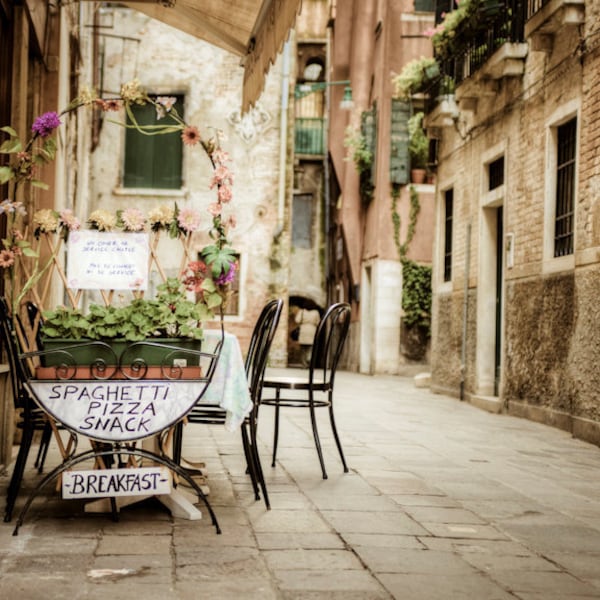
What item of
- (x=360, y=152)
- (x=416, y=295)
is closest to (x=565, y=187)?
(x=416, y=295)

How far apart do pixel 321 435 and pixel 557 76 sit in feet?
14.9

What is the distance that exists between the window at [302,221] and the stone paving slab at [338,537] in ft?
75.1

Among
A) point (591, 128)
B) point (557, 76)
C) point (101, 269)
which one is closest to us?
point (101, 269)

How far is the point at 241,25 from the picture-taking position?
254 inches

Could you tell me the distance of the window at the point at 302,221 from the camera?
29250mm

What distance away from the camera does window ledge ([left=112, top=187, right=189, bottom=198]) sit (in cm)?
1947

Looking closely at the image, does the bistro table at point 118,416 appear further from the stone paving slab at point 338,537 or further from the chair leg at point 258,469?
the chair leg at point 258,469

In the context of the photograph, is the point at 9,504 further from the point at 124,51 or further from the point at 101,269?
the point at 124,51

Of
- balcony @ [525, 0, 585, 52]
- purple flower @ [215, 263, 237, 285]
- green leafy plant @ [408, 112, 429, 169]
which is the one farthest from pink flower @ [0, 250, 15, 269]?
green leafy plant @ [408, 112, 429, 169]

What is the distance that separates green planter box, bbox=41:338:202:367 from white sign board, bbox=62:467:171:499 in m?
0.42

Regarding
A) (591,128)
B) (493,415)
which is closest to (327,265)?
(493,415)

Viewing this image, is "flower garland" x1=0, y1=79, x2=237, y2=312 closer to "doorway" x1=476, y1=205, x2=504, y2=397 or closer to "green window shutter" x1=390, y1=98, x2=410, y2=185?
"doorway" x1=476, y1=205, x2=504, y2=397

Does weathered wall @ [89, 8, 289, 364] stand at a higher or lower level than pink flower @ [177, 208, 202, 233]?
higher

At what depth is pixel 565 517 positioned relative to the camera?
4.42m
